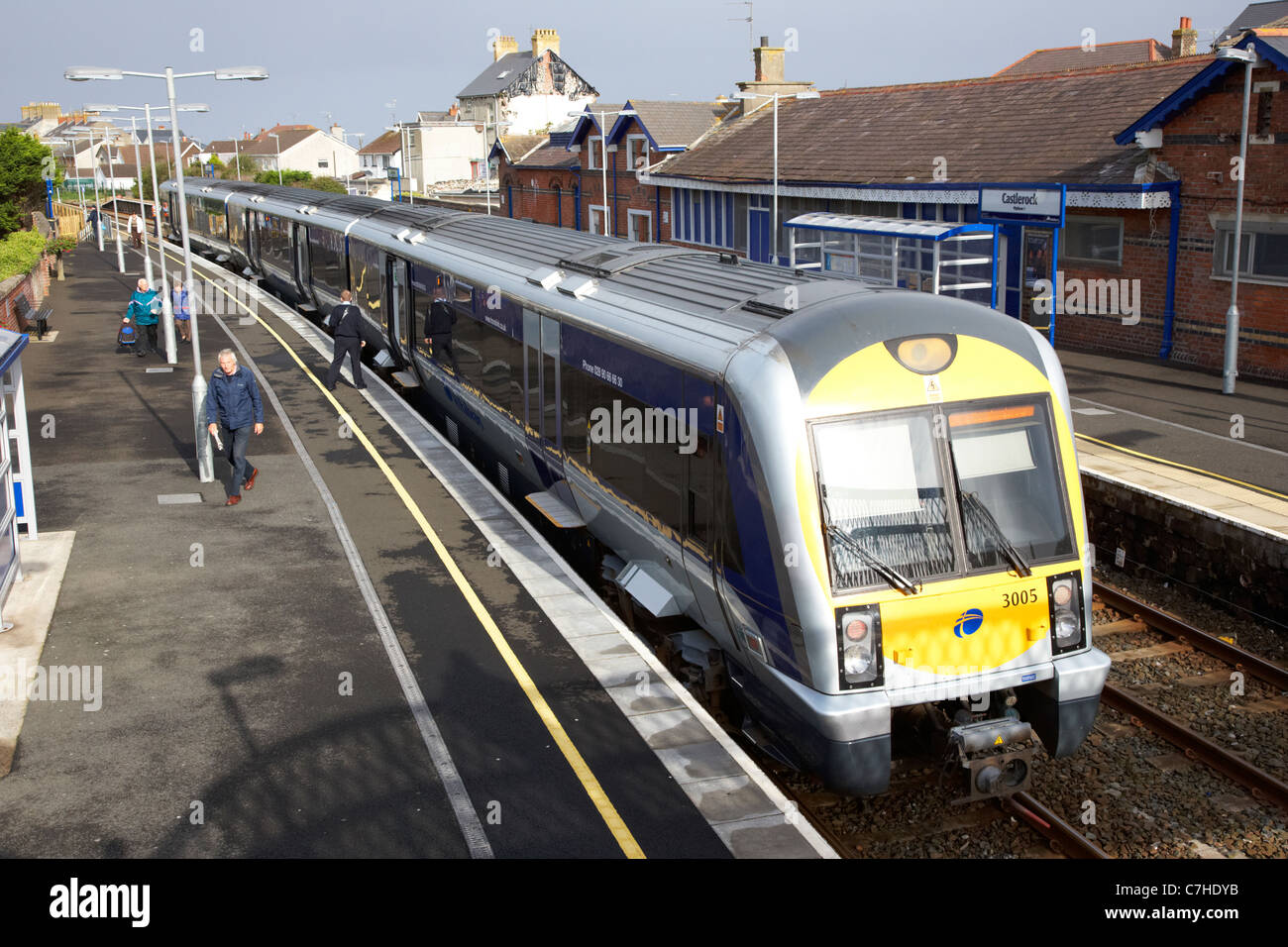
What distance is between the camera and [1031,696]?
7.49m

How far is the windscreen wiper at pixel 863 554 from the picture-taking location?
272 inches

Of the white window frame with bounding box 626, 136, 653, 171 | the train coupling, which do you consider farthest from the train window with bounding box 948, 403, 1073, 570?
the white window frame with bounding box 626, 136, 653, 171

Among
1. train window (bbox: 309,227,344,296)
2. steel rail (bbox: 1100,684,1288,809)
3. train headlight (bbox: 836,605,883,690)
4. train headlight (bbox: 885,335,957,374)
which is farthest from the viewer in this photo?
train window (bbox: 309,227,344,296)

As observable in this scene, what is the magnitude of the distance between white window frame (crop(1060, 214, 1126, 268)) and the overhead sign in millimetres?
1523

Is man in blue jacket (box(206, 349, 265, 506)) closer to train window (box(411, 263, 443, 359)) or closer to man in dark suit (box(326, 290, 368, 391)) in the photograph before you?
train window (box(411, 263, 443, 359))

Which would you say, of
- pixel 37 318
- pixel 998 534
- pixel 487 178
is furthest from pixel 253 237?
pixel 998 534

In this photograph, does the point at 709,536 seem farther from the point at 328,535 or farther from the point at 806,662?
the point at 328,535

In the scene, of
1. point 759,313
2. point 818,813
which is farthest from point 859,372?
point 818,813

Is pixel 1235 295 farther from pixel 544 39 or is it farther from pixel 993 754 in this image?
pixel 544 39

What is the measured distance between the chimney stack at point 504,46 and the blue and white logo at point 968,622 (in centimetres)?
9741

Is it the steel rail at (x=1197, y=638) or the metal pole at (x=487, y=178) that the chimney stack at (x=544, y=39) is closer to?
the metal pole at (x=487, y=178)

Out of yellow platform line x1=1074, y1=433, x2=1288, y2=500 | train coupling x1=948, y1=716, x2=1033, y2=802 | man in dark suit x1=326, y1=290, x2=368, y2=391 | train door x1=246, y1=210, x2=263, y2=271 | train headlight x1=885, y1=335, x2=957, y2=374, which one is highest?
train door x1=246, y1=210, x2=263, y2=271

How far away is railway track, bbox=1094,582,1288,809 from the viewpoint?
8.58 m

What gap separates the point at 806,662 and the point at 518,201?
168ft
